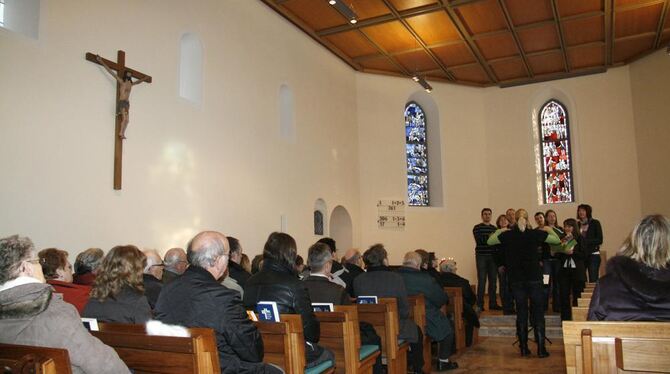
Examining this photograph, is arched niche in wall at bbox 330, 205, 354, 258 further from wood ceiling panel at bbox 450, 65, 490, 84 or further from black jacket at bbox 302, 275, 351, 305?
black jacket at bbox 302, 275, 351, 305

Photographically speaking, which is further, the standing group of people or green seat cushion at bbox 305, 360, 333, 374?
the standing group of people

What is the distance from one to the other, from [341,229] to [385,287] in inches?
280

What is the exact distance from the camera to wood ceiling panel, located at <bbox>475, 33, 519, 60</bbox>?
11.2 m

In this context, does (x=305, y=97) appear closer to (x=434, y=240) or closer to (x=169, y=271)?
(x=434, y=240)

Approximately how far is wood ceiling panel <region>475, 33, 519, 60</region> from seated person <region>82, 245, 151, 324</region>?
9.56 metres

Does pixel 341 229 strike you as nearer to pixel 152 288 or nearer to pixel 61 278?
pixel 152 288

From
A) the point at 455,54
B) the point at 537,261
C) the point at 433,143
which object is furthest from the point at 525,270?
the point at 433,143

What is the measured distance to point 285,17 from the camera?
33.8 ft

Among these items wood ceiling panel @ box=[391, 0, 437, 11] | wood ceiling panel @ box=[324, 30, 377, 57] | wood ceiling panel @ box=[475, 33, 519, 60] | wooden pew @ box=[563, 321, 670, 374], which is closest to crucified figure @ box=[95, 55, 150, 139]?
wood ceiling panel @ box=[391, 0, 437, 11]

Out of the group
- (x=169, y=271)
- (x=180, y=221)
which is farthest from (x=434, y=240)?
(x=169, y=271)

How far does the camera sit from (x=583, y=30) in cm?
1083

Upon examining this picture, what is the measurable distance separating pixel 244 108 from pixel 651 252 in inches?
280

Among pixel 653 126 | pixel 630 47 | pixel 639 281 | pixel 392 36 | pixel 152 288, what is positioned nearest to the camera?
pixel 639 281

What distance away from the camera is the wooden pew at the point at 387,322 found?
4652 mm
